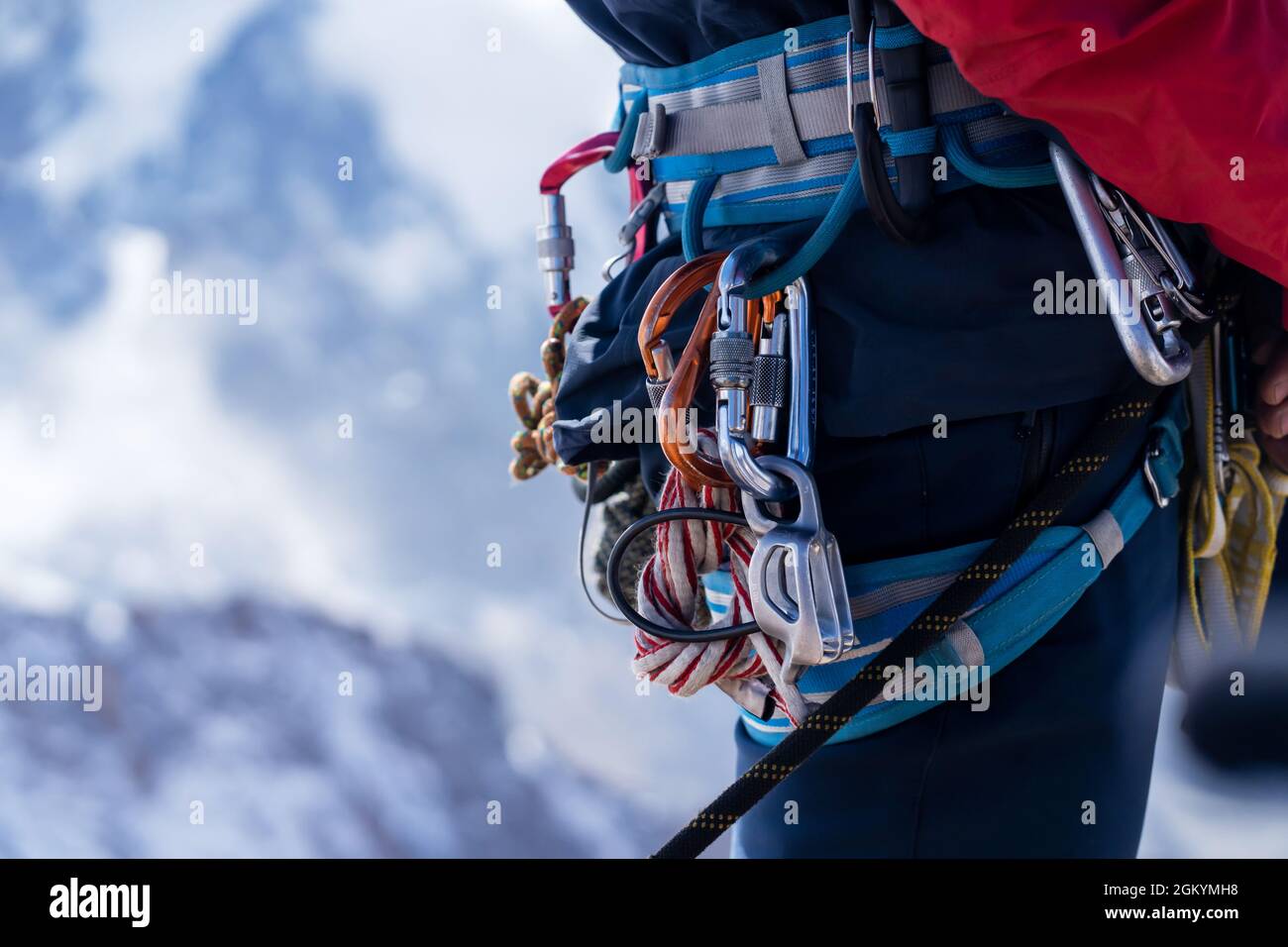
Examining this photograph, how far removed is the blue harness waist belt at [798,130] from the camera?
0.74 meters

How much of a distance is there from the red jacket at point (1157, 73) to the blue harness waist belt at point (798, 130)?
0.07m

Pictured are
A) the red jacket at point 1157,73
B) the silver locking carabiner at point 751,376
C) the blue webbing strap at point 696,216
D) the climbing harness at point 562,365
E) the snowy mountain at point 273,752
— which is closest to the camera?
the red jacket at point 1157,73

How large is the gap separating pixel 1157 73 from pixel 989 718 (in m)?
0.43

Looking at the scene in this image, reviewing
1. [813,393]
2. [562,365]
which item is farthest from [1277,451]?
[562,365]

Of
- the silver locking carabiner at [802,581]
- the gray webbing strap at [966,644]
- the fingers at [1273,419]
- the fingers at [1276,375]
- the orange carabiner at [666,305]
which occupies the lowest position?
the gray webbing strap at [966,644]

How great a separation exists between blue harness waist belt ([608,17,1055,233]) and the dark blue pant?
0.56 ft

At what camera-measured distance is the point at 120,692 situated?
6.54ft

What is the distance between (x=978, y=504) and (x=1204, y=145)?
0.27 meters

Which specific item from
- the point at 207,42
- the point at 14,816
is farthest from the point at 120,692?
the point at 207,42

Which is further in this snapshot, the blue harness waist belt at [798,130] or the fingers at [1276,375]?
the fingers at [1276,375]

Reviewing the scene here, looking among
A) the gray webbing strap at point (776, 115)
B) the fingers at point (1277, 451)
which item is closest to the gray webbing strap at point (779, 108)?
the gray webbing strap at point (776, 115)

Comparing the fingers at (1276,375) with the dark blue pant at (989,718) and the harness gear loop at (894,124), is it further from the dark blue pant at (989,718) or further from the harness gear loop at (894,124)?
the harness gear loop at (894,124)

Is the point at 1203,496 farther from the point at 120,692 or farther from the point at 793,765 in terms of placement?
the point at 120,692

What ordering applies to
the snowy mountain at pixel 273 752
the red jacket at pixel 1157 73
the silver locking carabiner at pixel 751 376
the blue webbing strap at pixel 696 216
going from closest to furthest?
the red jacket at pixel 1157 73 → the silver locking carabiner at pixel 751 376 → the blue webbing strap at pixel 696 216 → the snowy mountain at pixel 273 752
